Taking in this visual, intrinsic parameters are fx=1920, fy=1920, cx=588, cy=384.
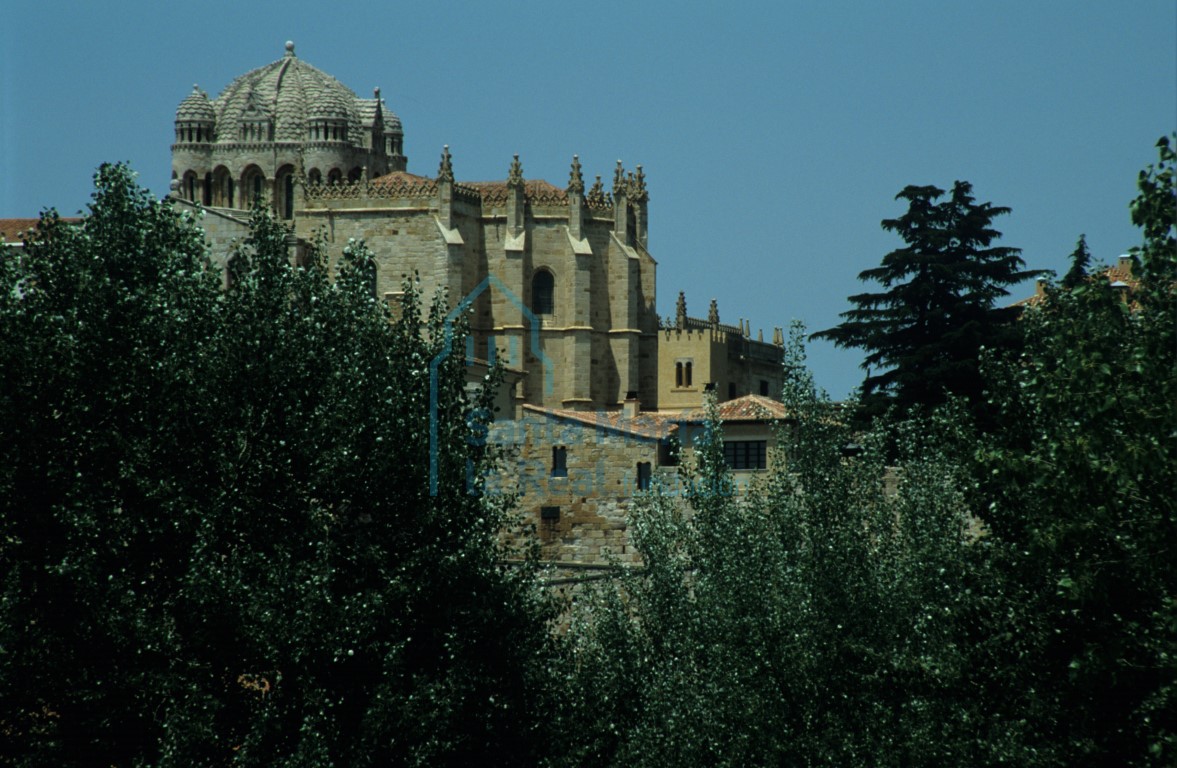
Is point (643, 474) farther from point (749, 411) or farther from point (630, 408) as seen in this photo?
point (630, 408)

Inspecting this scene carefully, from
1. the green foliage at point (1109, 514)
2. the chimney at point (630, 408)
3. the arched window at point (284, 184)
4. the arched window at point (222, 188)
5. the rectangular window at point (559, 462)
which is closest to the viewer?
the green foliage at point (1109, 514)

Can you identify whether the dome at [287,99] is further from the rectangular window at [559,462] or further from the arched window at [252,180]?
the rectangular window at [559,462]

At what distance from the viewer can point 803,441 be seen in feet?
115

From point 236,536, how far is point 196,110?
2982 inches

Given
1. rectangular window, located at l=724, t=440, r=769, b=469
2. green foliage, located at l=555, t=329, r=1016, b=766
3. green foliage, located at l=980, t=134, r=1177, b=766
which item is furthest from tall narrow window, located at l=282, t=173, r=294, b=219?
green foliage, located at l=980, t=134, r=1177, b=766

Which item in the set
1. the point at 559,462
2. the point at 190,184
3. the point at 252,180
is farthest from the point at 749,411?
the point at 190,184

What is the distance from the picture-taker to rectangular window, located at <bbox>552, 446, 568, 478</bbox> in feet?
171

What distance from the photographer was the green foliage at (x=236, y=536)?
91.0 feet

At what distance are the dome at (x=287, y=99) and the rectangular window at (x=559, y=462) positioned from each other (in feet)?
167

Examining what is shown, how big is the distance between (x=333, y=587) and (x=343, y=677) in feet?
4.46

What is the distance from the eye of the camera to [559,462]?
172 ft

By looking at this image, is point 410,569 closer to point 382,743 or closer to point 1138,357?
point 382,743

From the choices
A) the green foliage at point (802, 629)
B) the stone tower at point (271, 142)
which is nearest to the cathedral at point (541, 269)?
the stone tower at point (271, 142)

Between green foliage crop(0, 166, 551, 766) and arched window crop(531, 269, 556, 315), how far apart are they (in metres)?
44.5
